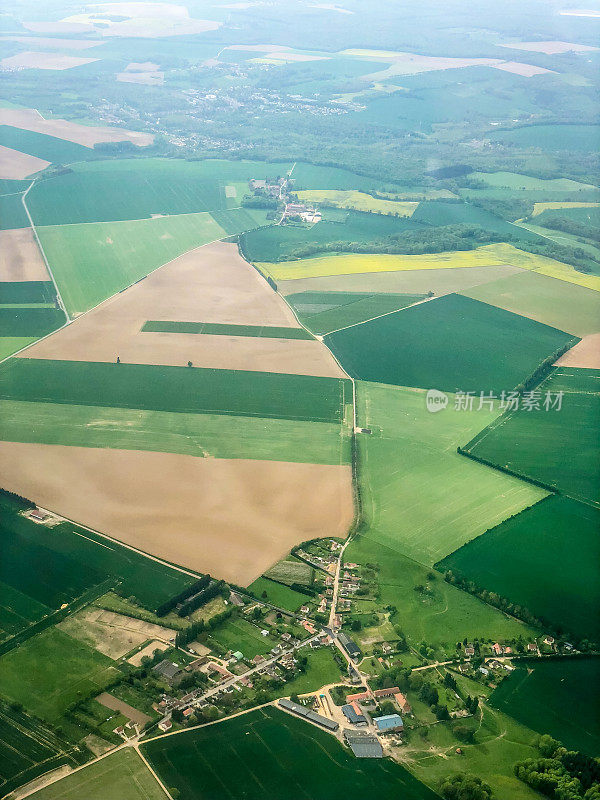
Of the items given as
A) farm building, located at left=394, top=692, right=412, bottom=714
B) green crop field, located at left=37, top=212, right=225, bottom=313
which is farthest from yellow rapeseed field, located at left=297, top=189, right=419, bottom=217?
farm building, located at left=394, top=692, right=412, bottom=714

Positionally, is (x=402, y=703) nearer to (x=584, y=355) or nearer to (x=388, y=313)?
(x=584, y=355)

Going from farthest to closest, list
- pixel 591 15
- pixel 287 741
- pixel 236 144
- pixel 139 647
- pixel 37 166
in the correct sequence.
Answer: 1. pixel 591 15
2. pixel 236 144
3. pixel 37 166
4. pixel 139 647
5. pixel 287 741

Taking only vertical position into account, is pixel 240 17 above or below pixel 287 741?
above

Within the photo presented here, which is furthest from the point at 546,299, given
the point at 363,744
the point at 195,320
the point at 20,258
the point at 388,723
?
the point at 363,744

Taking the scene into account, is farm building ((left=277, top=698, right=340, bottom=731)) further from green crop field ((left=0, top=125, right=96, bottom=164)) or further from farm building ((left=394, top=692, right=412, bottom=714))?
green crop field ((left=0, top=125, right=96, bottom=164))

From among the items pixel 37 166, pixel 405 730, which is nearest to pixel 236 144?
pixel 37 166

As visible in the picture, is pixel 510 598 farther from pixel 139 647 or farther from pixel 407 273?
pixel 407 273
